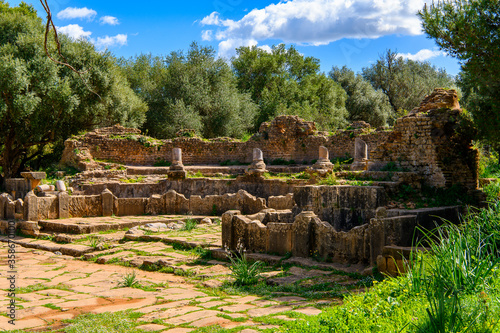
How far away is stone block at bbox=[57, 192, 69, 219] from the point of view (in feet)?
45.7

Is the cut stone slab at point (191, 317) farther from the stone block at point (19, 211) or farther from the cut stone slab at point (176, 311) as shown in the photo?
the stone block at point (19, 211)

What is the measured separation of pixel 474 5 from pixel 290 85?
88.4 ft

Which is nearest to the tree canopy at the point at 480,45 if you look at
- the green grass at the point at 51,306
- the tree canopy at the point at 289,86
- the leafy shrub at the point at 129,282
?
the leafy shrub at the point at 129,282

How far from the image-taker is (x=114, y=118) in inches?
1107

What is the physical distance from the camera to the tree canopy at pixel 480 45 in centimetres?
1100

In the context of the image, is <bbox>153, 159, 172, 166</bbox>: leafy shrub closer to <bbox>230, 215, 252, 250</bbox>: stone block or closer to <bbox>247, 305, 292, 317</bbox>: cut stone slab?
<bbox>230, 215, 252, 250</bbox>: stone block

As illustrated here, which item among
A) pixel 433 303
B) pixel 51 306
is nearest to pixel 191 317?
pixel 51 306

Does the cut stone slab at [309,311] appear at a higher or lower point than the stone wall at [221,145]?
lower

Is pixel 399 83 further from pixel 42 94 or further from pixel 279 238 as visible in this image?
pixel 279 238

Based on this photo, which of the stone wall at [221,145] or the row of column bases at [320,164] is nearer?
the row of column bases at [320,164]

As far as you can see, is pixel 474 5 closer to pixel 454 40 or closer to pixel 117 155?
pixel 454 40

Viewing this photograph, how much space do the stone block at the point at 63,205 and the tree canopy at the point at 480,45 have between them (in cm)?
1168

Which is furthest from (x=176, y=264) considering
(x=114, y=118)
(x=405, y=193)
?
(x=114, y=118)

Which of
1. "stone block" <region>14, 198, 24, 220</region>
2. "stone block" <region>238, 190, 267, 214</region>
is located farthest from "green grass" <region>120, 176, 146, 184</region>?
"stone block" <region>238, 190, 267, 214</region>
